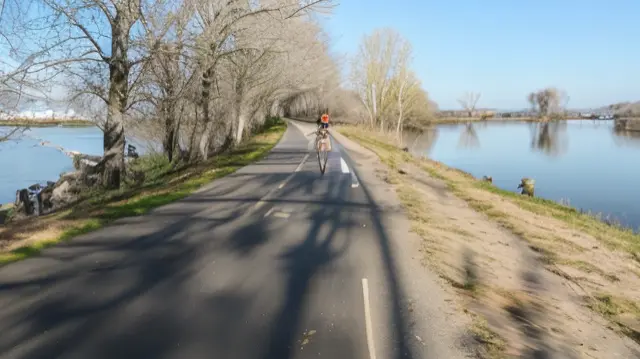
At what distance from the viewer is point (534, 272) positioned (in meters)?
8.83

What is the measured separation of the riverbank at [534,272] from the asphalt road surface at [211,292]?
119 cm

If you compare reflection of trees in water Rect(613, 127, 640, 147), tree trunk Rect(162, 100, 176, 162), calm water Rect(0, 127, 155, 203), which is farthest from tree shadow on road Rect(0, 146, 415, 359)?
reflection of trees in water Rect(613, 127, 640, 147)

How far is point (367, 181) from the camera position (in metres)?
17.0

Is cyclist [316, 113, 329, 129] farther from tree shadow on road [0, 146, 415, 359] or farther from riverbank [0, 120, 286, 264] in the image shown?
tree shadow on road [0, 146, 415, 359]

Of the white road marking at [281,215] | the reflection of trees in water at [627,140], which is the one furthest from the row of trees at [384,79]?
the white road marking at [281,215]

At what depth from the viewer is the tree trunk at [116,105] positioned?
15367mm

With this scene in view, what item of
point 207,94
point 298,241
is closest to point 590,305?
point 298,241

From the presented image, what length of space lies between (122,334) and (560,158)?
42.4m

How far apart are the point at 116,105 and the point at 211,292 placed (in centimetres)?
1232

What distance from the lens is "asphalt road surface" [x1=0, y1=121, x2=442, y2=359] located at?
466cm

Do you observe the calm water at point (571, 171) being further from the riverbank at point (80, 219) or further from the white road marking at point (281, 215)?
the riverbank at point (80, 219)

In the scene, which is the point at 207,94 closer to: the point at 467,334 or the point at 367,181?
the point at 367,181

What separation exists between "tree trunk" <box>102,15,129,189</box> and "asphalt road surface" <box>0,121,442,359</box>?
7171 millimetres

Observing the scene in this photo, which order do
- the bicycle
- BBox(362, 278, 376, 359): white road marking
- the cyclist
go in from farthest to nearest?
the bicycle → the cyclist → BBox(362, 278, 376, 359): white road marking
